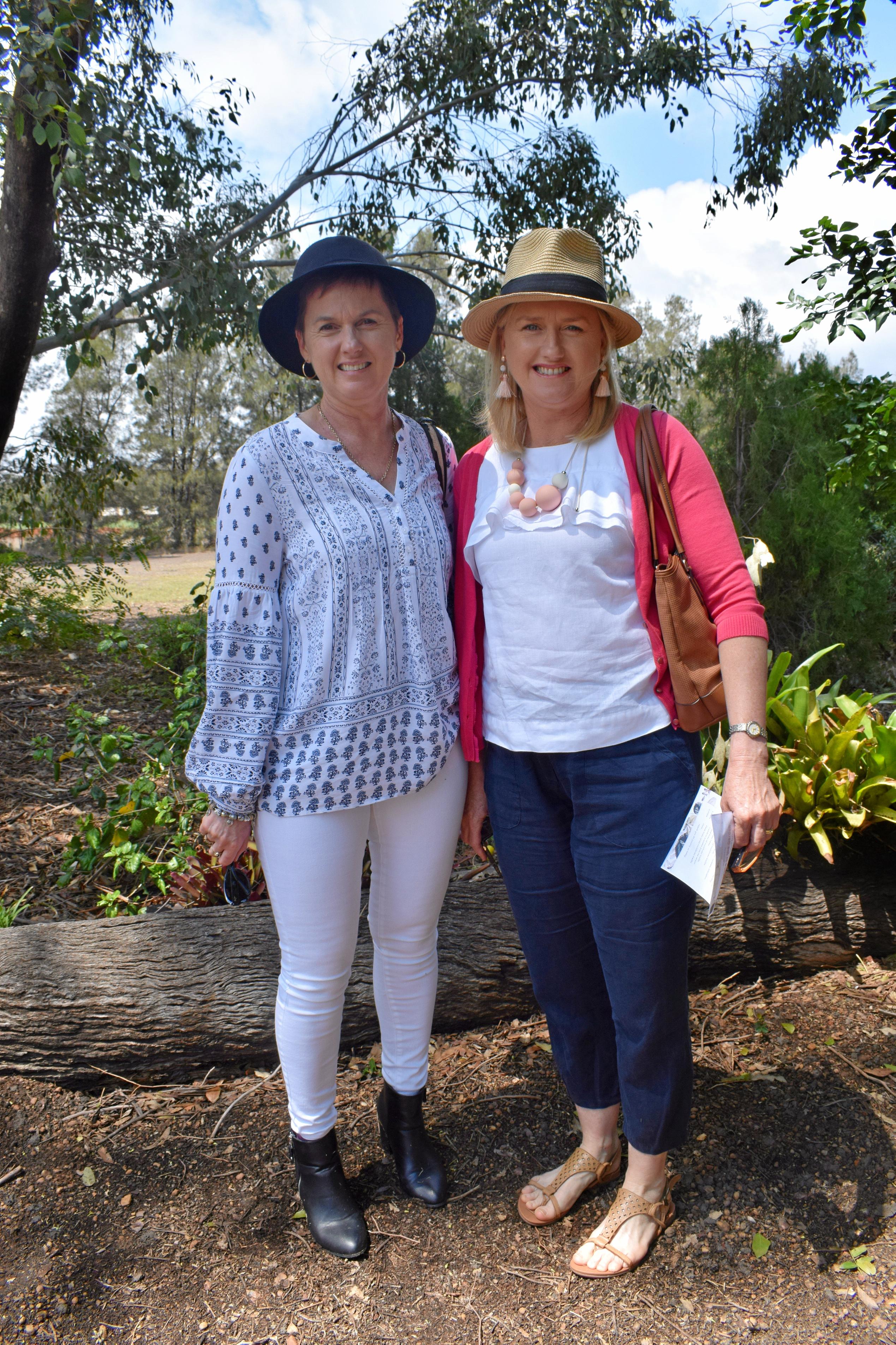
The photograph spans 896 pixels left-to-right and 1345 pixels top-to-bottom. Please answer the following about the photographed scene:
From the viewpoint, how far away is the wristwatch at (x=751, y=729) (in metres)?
1.73

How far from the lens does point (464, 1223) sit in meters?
2.15

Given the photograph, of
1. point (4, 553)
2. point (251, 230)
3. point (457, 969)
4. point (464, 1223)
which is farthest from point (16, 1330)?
point (251, 230)

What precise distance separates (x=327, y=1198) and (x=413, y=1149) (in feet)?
0.82

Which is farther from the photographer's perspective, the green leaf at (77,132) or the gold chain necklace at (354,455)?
the green leaf at (77,132)

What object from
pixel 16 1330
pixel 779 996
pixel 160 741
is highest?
pixel 160 741

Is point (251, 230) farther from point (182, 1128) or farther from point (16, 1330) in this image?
point (16, 1330)

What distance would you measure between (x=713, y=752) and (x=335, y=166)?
23.0 feet

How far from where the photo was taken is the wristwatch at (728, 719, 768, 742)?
1.73 meters

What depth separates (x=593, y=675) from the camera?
1.83m

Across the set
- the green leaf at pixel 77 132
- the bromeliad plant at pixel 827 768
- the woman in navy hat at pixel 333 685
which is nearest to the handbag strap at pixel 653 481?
the woman in navy hat at pixel 333 685

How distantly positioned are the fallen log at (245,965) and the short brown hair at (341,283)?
1870mm

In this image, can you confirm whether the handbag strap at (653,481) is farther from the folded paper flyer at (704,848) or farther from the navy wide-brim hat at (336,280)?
the navy wide-brim hat at (336,280)

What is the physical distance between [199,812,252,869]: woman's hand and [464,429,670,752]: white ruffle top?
61 cm

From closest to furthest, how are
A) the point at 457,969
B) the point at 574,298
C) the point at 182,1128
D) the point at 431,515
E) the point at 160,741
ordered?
the point at 574,298
the point at 431,515
the point at 182,1128
the point at 457,969
the point at 160,741
